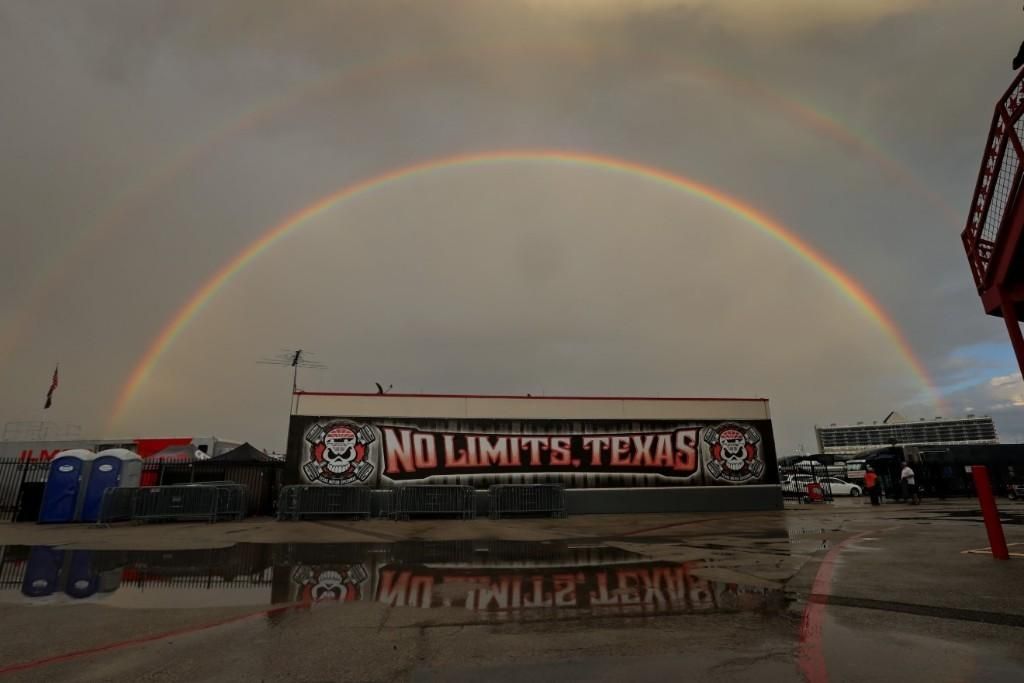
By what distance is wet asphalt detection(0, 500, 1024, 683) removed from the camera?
13.4 feet

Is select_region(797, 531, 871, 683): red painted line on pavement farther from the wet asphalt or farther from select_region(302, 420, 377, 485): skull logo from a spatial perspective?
select_region(302, 420, 377, 485): skull logo

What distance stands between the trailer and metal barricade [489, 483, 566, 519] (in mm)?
944

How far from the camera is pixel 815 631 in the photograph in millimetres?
4793

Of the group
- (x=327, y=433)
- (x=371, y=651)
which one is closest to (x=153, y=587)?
(x=371, y=651)

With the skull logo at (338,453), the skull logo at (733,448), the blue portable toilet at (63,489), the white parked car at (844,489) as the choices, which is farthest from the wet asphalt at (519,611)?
the white parked car at (844,489)

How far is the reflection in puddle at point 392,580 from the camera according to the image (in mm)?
6191

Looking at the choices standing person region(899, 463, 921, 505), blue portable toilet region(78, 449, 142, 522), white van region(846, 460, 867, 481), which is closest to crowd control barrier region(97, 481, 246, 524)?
blue portable toilet region(78, 449, 142, 522)

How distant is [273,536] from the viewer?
1341 centimetres

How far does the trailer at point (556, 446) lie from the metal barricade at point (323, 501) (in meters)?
0.84

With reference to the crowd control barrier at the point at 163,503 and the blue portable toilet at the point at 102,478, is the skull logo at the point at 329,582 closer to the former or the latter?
the crowd control barrier at the point at 163,503

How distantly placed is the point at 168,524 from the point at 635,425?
55.3ft

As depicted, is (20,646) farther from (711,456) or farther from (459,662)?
(711,456)

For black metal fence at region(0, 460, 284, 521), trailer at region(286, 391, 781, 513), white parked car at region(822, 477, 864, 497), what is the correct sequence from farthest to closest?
white parked car at region(822, 477, 864, 497)
black metal fence at region(0, 460, 284, 521)
trailer at region(286, 391, 781, 513)

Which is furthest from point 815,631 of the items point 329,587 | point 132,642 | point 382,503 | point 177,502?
point 177,502
